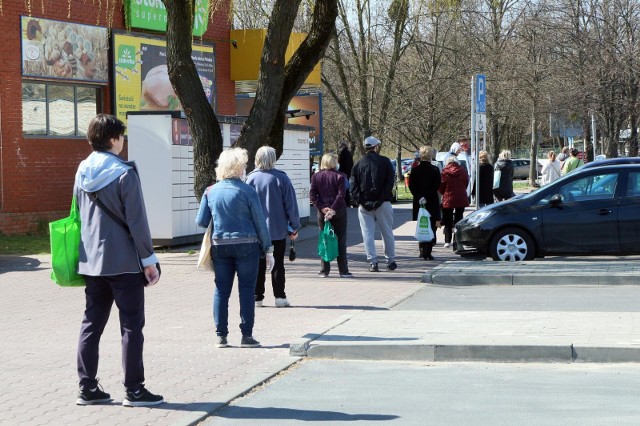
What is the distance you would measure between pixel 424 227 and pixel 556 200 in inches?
87.6

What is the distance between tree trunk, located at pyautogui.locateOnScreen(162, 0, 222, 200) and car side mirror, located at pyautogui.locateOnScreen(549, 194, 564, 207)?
4.90 metres

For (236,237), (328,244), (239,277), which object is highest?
(236,237)

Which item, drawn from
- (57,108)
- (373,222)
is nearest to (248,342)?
(373,222)

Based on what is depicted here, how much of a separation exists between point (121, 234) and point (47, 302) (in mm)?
6178

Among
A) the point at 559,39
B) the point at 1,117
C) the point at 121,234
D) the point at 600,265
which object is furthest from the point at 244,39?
the point at 121,234

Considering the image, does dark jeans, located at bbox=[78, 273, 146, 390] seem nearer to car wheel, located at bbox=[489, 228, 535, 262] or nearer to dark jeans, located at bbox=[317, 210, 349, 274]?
dark jeans, located at bbox=[317, 210, 349, 274]

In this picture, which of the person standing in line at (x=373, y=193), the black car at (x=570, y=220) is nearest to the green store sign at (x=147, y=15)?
the person standing in line at (x=373, y=193)

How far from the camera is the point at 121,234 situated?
6957 millimetres

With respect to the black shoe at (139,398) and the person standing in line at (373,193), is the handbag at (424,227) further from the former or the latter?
the black shoe at (139,398)


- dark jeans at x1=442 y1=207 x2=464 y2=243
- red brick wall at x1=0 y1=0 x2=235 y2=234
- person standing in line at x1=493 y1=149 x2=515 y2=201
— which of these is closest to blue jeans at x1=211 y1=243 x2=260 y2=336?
dark jeans at x1=442 y1=207 x2=464 y2=243

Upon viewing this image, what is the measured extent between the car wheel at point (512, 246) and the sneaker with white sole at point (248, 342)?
770cm

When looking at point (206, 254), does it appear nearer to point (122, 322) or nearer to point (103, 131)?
point (122, 322)

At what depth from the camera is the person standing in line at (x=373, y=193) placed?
50.6ft

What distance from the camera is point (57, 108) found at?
23625 millimetres
